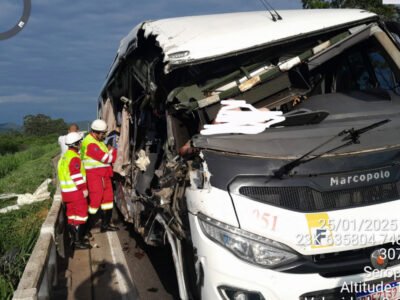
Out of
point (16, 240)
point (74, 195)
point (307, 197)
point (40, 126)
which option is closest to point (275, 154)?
point (307, 197)

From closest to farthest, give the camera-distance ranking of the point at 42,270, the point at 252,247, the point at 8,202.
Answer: the point at 252,247 → the point at 42,270 → the point at 8,202

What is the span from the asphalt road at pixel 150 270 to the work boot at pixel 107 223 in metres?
0.63

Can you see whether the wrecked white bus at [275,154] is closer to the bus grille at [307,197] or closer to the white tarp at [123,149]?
the bus grille at [307,197]

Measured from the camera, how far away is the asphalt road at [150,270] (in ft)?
13.8

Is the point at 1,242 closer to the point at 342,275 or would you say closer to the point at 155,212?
the point at 155,212

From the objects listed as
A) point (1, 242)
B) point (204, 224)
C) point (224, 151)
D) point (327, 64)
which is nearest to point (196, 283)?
point (204, 224)

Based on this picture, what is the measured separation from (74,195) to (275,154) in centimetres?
386

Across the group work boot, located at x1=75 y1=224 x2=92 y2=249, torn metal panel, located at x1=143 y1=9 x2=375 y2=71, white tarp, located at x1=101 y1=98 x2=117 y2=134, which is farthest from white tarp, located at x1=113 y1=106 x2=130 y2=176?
torn metal panel, located at x1=143 y1=9 x2=375 y2=71

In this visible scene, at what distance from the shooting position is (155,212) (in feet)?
12.8

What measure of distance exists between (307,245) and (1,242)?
15.5 ft

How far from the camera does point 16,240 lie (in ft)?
19.3

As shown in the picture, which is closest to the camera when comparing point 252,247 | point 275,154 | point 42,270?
point 252,247

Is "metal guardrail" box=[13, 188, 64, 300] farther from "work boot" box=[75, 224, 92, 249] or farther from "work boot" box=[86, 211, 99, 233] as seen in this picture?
"work boot" box=[86, 211, 99, 233]

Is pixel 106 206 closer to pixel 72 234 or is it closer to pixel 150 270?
pixel 72 234
